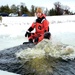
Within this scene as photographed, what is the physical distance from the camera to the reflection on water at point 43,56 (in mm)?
6568

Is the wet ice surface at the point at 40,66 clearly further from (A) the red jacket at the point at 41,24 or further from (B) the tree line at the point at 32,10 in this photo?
(B) the tree line at the point at 32,10

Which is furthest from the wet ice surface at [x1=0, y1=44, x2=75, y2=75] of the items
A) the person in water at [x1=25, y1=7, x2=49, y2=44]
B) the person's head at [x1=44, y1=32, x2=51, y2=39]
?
the person in water at [x1=25, y1=7, x2=49, y2=44]

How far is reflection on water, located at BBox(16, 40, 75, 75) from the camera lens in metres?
6.57

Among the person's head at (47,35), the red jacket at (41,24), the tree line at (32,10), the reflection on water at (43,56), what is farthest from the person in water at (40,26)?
the tree line at (32,10)

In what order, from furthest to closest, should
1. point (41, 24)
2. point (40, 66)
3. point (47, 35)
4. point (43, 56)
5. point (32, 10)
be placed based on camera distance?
point (32, 10), point (41, 24), point (47, 35), point (43, 56), point (40, 66)

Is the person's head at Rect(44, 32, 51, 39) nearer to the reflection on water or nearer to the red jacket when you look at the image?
the red jacket

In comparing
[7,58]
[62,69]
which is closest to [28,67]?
[62,69]

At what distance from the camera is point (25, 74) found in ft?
21.3

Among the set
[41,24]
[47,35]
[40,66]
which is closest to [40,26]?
[41,24]

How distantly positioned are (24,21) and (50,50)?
53.1 ft

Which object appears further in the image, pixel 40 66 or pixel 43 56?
pixel 43 56

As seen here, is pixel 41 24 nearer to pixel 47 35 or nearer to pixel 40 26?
pixel 40 26

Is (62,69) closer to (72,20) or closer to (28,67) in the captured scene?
(28,67)

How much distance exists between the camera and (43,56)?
7352 millimetres
